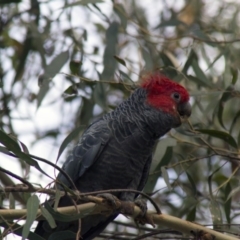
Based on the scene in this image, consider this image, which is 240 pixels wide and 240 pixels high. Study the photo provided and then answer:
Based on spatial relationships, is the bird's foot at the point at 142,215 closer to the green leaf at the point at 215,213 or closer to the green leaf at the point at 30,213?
the green leaf at the point at 215,213

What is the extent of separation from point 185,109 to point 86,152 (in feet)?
1.89

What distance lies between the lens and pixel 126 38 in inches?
205

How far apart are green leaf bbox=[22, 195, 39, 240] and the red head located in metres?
1.19

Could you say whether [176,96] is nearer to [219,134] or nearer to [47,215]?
[219,134]

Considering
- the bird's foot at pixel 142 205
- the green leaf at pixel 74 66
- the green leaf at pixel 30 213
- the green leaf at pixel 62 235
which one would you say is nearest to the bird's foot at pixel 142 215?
the bird's foot at pixel 142 205

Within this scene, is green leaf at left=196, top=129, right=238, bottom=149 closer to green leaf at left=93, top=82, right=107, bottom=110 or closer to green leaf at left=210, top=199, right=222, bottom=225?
green leaf at left=210, top=199, right=222, bottom=225

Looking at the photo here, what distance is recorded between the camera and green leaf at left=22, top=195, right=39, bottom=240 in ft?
6.56

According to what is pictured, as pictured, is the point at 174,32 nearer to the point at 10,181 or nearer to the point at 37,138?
the point at 37,138

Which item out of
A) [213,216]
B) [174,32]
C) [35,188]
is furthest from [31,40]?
[35,188]

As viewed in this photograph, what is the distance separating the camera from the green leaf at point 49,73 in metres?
3.40

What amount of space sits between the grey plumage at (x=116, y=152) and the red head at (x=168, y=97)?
41 millimetres

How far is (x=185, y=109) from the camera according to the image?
10.3 ft

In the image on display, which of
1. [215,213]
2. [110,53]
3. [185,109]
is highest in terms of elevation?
[110,53]

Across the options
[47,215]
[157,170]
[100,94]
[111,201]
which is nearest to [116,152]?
[157,170]
